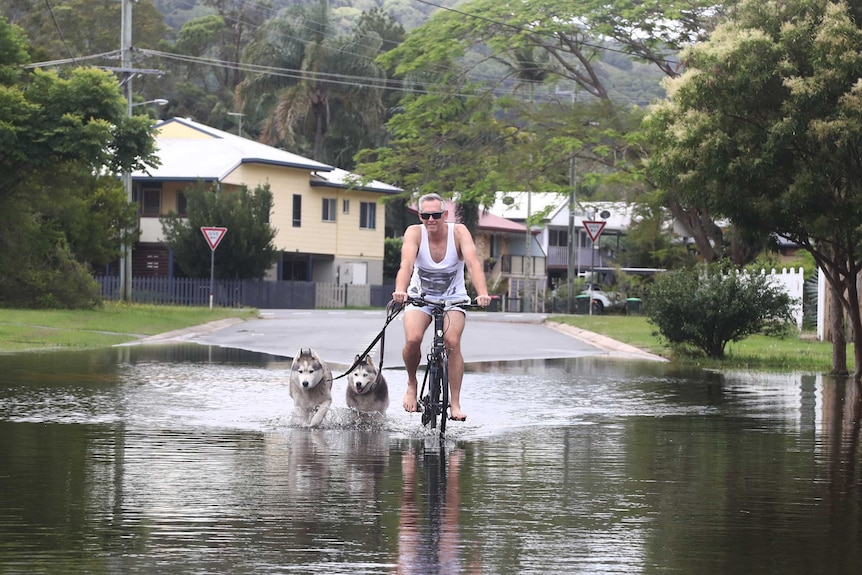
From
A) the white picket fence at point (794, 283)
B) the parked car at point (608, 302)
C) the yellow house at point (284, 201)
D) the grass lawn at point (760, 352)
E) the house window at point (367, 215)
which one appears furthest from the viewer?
the house window at point (367, 215)

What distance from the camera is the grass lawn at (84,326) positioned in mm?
26766

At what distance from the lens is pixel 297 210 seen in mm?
70750

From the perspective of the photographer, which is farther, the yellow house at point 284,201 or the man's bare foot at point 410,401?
the yellow house at point 284,201

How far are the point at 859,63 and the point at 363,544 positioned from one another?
43.3ft

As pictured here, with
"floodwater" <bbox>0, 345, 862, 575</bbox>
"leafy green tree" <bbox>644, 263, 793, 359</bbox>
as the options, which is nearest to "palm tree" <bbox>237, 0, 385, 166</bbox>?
"leafy green tree" <bbox>644, 263, 793, 359</bbox>

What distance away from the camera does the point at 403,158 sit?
143 ft

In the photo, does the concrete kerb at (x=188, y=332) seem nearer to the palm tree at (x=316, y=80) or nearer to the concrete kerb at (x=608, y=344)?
the concrete kerb at (x=608, y=344)

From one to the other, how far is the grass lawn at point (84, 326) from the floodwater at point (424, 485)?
33.0 feet

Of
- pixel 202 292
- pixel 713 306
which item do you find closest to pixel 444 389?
pixel 713 306

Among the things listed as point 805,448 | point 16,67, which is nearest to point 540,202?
point 16,67

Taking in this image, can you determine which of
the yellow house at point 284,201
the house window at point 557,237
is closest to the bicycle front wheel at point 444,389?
the yellow house at point 284,201

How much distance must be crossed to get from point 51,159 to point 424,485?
30.8 m

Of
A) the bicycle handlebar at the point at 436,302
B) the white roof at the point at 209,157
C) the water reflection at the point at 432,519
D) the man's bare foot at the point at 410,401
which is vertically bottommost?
the water reflection at the point at 432,519

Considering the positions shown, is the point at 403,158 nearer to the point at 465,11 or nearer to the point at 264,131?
the point at 465,11
